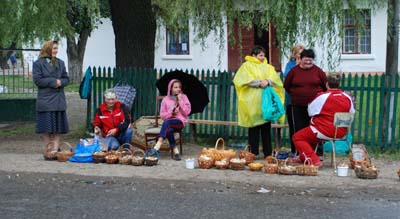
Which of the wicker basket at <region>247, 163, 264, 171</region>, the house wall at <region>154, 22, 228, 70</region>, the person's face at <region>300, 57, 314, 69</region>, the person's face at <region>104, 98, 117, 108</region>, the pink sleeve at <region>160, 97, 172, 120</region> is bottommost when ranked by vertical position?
the wicker basket at <region>247, 163, 264, 171</region>

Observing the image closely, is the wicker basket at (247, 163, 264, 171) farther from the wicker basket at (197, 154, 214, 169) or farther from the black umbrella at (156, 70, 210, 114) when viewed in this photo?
the black umbrella at (156, 70, 210, 114)

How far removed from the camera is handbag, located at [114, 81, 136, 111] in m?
12.3

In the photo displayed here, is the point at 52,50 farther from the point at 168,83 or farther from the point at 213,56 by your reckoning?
the point at 213,56

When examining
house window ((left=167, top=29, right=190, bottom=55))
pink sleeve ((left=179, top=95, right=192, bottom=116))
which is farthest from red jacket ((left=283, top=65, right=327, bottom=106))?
house window ((left=167, top=29, right=190, bottom=55))

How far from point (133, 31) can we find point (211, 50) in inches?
567

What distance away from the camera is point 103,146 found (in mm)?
10422

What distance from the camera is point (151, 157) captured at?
993 centimetres

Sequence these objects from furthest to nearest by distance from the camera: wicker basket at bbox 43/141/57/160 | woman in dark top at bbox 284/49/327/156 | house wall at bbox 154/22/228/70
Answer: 1. house wall at bbox 154/22/228/70
2. wicker basket at bbox 43/141/57/160
3. woman in dark top at bbox 284/49/327/156

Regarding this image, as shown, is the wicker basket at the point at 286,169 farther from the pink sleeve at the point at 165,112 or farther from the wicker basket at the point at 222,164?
the pink sleeve at the point at 165,112

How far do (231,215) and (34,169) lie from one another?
3943 millimetres

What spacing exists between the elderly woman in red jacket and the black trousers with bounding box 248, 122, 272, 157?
6.46ft

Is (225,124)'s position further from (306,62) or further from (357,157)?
(357,157)

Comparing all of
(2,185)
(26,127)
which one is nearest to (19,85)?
(26,127)

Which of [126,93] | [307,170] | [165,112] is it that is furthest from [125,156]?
[307,170]
